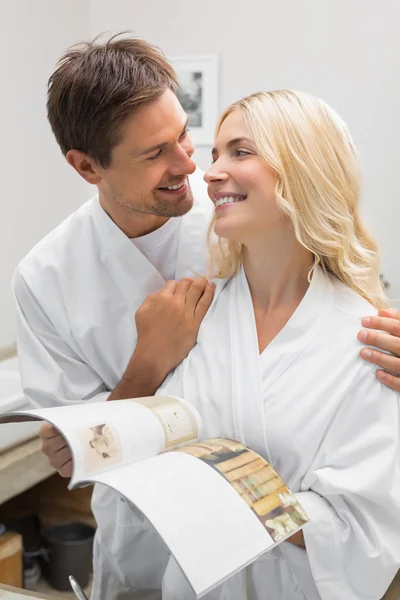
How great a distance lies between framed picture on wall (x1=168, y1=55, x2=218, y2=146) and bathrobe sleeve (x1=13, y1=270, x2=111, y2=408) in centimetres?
184

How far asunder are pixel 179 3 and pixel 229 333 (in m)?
2.36

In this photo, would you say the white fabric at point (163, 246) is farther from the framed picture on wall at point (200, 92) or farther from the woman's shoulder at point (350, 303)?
the framed picture on wall at point (200, 92)

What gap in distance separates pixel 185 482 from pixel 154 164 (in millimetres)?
832

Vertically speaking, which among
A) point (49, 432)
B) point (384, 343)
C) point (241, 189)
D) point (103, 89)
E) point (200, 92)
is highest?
point (103, 89)

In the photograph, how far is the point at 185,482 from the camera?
0.94m

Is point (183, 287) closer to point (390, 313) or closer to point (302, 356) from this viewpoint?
point (302, 356)

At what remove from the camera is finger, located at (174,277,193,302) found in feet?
4.81

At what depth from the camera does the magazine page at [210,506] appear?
33.4 inches

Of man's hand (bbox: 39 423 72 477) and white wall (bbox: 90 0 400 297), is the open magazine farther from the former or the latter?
white wall (bbox: 90 0 400 297)

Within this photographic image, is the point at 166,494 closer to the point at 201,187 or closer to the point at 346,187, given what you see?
the point at 346,187

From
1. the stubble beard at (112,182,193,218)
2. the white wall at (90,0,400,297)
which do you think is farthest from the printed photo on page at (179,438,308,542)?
the white wall at (90,0,400,297)

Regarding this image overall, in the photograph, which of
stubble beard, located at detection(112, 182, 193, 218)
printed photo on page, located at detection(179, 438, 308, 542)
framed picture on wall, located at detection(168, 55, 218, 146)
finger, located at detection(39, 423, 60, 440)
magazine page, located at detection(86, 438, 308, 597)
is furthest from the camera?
framed picture on wall, located at detection(168, 55, 218, 146)

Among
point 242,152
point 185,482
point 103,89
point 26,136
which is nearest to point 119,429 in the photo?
point 185,482

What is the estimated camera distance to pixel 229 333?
138cm
